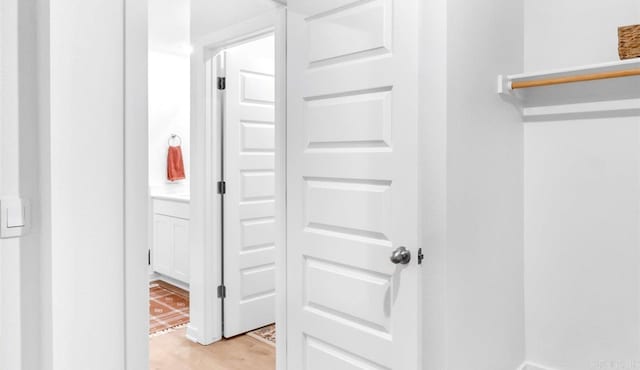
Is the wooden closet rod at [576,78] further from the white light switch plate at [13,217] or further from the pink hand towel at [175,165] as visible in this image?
the pink hand towel at [175,165]

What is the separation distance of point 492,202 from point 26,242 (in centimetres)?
A: 177

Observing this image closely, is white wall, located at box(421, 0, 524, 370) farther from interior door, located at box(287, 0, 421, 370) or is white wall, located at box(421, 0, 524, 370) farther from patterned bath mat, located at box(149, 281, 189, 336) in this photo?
patterned bath mat, located at box(149, 281, 189, 336)

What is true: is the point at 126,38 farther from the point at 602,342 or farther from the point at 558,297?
the point at 602,342

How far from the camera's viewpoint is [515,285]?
7.57ft

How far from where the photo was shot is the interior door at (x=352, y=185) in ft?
5.42

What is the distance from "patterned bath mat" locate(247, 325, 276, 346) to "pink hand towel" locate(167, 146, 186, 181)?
2262mm

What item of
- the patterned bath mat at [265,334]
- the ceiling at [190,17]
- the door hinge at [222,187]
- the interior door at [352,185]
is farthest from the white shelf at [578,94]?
the patterned bath mat at [265,334]

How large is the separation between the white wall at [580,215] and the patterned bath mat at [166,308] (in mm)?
2421

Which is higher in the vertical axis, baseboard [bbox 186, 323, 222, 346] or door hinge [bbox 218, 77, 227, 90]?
door hinge [bbox 218, 77, 227, 90]

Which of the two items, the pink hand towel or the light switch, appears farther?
the pink hand towel

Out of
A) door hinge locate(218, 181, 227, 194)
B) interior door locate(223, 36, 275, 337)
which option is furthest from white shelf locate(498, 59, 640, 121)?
door hinge locate(218, 181, 227, 194)

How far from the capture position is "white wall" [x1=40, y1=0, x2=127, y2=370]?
1.05m

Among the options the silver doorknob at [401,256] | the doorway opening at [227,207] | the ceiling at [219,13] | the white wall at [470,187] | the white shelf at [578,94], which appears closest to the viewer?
the silver doorknob at [401,256]

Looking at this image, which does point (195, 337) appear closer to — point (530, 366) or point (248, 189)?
point (248, 189)
